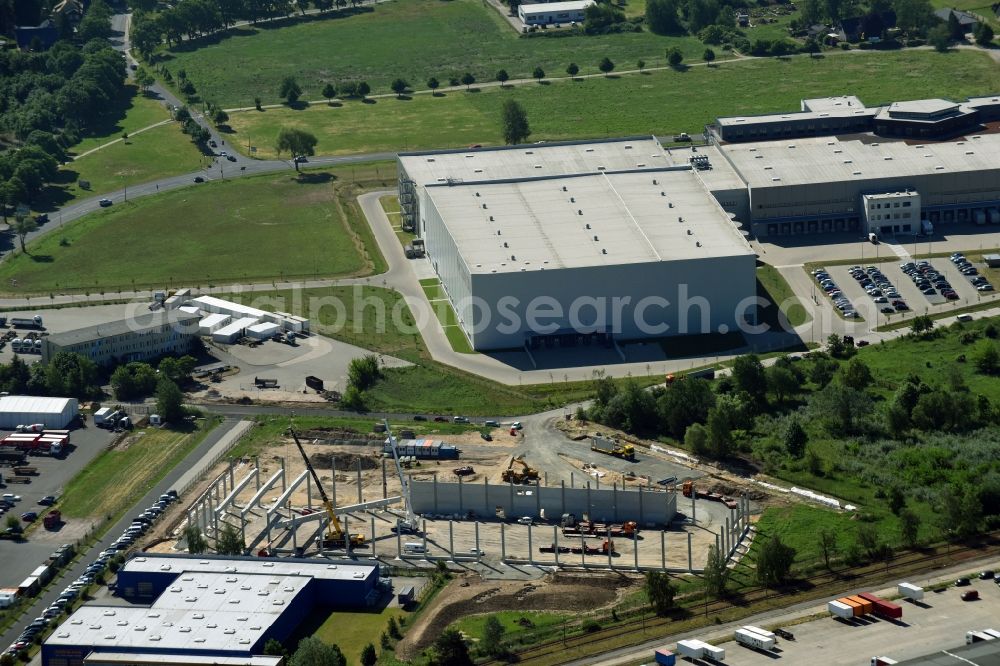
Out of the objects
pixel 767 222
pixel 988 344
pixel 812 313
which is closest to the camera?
pixel 988 344

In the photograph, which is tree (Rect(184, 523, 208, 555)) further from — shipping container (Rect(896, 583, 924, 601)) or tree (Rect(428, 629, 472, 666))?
shipping container (Rect(896, 583, 924, 601))

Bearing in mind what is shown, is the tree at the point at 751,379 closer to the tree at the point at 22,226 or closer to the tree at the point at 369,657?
the tree at the point at 369,657

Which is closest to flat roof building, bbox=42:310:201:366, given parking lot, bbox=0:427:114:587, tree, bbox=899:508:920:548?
parking lot, bbox=0:427:114:587

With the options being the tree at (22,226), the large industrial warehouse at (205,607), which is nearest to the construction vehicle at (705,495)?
the large industrial warehouse at (205,607)

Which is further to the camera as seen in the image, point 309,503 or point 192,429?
point 192,429

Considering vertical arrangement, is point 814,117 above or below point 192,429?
above

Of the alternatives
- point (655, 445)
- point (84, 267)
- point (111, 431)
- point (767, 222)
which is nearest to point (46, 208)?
point (84, 267)

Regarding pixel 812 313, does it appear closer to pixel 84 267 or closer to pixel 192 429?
pixel 192 429
